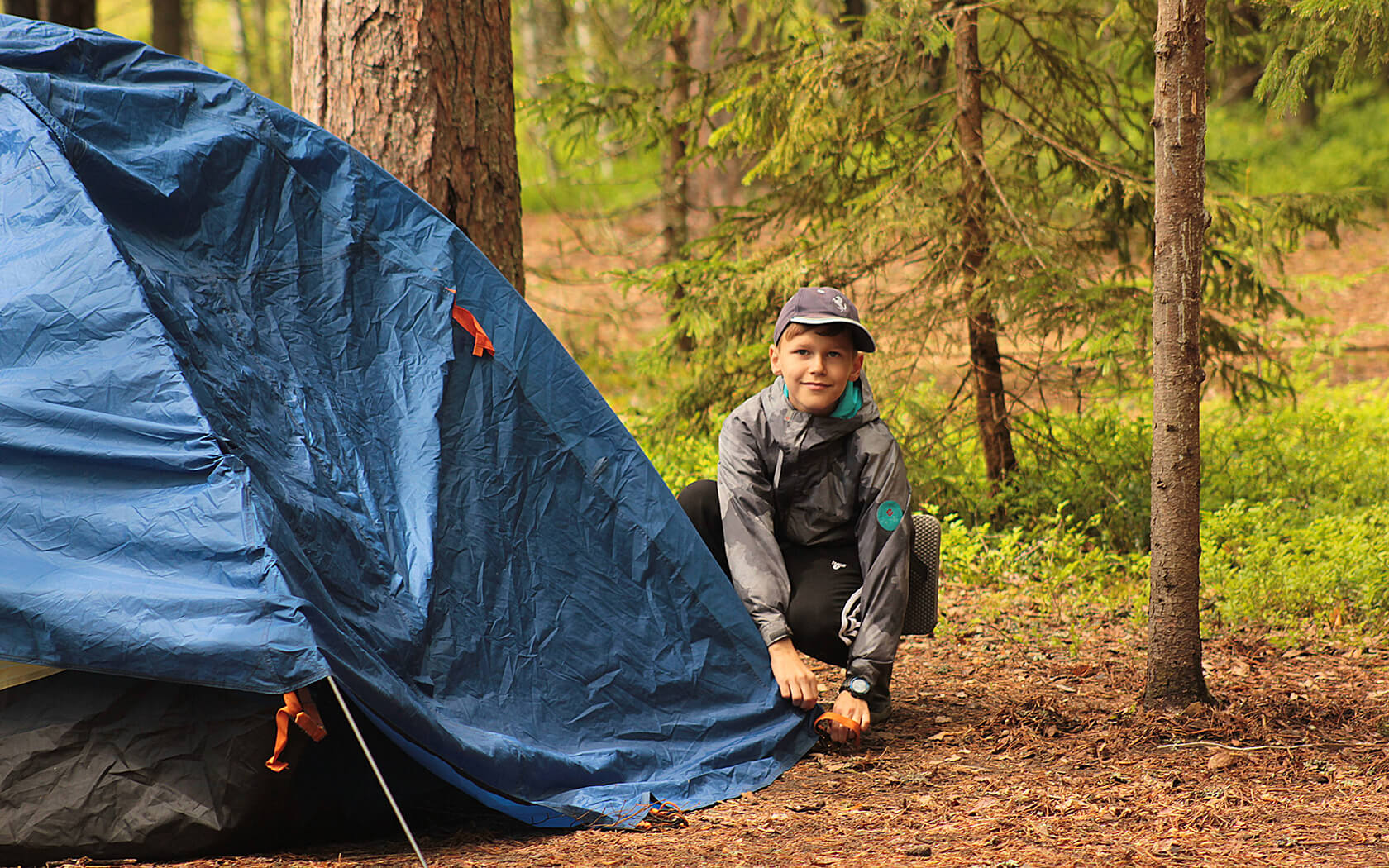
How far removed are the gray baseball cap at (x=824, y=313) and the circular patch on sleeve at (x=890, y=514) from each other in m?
0.48

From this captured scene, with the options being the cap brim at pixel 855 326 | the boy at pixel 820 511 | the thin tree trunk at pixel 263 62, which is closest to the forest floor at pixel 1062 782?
the boy at pixel 820 511

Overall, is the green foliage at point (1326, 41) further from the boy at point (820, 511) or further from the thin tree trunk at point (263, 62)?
the thin tree trunk at point (263, 62)

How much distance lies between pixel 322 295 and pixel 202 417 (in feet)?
2.23

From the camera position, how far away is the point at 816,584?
360 cm

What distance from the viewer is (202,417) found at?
2602 mm

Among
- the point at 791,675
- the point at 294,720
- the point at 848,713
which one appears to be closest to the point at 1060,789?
the point at 848,713

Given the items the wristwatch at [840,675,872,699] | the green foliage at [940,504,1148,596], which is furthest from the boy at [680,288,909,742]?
the green foliage at [940,504,1148,596]

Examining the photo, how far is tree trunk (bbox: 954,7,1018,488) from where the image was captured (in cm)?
580

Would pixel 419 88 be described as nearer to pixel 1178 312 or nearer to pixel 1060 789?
pixel 1178 312

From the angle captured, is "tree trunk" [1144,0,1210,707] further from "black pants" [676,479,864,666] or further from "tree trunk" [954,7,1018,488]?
"tree trunk" [954,7,1018,488]

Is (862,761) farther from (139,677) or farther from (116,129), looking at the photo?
(116,129)

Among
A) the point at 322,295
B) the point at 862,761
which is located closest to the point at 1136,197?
the point at 862,761

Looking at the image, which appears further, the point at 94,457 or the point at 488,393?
the point at 488,393

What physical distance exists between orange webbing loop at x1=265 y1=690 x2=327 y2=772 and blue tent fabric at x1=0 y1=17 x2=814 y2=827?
0.07m
